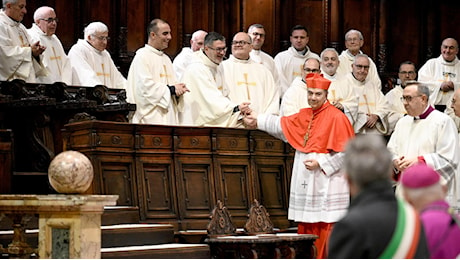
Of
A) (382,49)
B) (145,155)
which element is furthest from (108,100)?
(382,49)

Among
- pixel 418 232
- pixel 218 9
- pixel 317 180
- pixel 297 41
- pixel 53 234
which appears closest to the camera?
pixel 418 232

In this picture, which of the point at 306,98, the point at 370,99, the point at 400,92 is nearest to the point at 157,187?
the point at 306,98

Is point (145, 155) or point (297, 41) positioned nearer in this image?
point (145, 155)

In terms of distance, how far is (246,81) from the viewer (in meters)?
11.3

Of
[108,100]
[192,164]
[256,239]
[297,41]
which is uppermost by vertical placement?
[297,41]

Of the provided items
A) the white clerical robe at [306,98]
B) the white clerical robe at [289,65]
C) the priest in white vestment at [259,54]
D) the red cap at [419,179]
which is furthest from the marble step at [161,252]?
the white clerical robe at [289,65]

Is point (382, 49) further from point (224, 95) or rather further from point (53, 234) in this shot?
point (53, 234)

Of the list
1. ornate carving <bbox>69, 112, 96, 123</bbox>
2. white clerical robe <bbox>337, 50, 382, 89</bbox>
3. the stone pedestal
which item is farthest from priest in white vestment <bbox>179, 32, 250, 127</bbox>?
the stone pedestal

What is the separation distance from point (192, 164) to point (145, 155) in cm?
53

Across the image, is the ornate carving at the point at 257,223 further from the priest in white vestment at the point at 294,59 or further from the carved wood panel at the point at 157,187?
the priest in white vestment at the point at 294,59

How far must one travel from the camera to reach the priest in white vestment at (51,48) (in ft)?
37.9

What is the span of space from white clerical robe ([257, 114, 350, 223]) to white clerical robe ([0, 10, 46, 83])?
3386mm

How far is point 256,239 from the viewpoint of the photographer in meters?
8.30

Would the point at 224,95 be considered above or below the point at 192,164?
above
